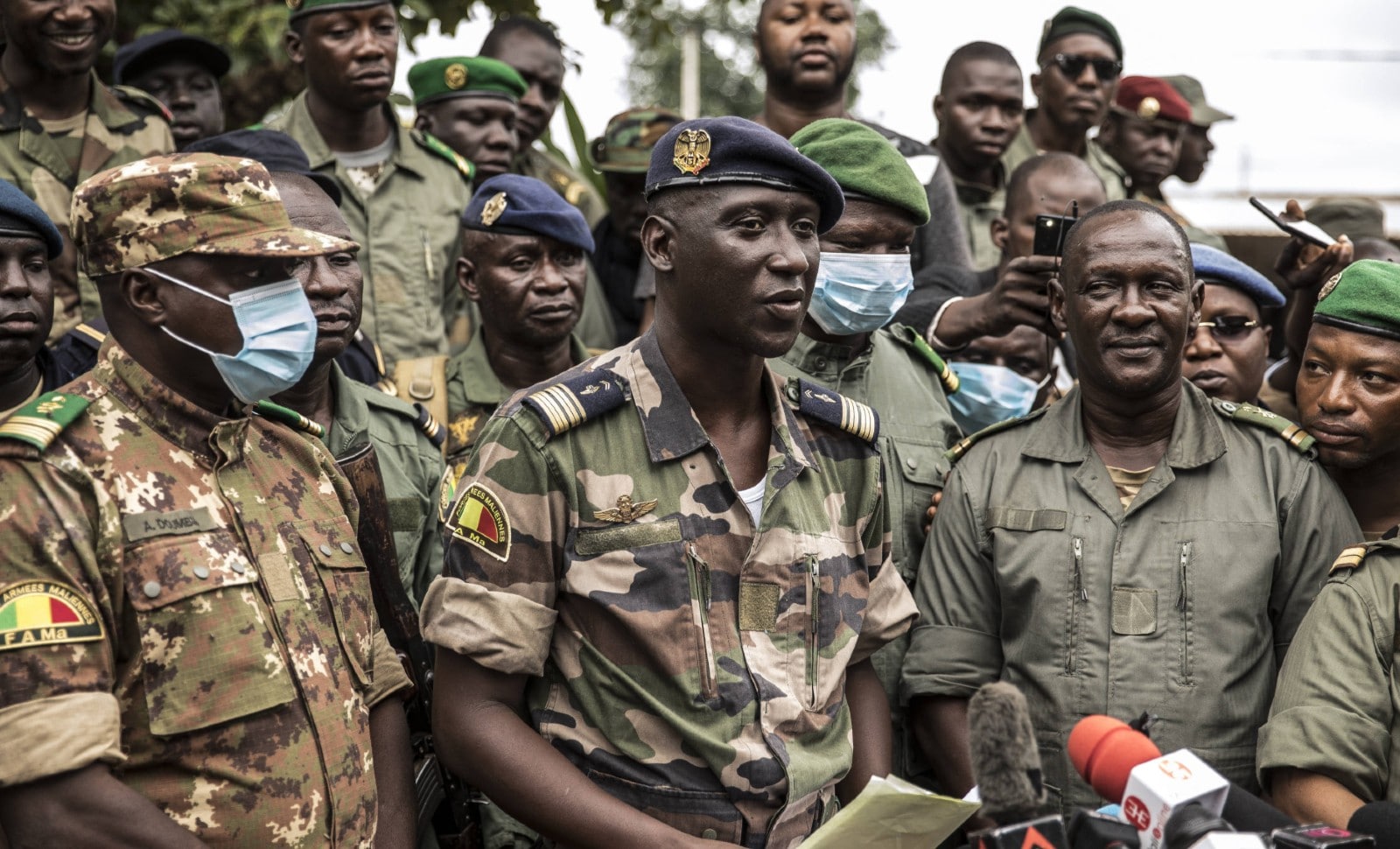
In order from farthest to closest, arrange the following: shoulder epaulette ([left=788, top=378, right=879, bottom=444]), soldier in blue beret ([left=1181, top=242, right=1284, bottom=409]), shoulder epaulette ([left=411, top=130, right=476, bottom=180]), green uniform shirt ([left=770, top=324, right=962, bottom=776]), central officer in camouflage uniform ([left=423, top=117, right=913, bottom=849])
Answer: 1. shoulder epaulette ([left=411, top=130, right=476, bottom=180])
2. soldier in blue beret ([left=1181, top=242, right=1284, bottom=409])
3. green uniform shirt ([left=770, top=324, right=962, bottom=776])
4. shoulder epaulette ([left=788, top=378, right=879, bottom=444])
5. central officer in camouflage uniform ([left=423, top=117, right=913, bottom=849])

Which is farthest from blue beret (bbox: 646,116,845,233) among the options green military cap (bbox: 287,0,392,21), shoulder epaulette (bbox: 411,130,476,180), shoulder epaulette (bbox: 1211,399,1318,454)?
green military cap (bbox: 287,0,392,21)

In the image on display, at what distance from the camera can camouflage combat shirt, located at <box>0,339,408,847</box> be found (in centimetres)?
280

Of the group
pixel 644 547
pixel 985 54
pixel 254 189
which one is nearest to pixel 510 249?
pixel 254 189

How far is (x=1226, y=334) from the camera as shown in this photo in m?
5.27

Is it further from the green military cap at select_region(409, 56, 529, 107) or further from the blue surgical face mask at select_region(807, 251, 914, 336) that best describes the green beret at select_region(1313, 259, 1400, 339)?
the green military cap at select_region(409, 56, 529, 107)

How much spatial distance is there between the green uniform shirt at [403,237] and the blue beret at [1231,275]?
130 inches

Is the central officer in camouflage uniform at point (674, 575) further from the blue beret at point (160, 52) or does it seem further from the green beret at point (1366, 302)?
the blue beret at point (160, 52)

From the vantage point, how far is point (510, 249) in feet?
18.4

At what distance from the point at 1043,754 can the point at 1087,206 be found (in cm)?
288

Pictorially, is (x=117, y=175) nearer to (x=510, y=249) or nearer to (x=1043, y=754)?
(x=510, y=249)

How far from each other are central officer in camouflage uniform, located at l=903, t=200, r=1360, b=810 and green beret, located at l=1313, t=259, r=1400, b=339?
1.17ft

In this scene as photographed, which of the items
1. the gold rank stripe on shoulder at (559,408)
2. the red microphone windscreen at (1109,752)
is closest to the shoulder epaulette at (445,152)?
the gold rank stripe on shoulder at (559,408)

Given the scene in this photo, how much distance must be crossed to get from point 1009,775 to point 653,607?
1.26 metres

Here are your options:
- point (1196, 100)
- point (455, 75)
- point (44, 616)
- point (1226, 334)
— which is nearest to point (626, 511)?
point (44, 616)
